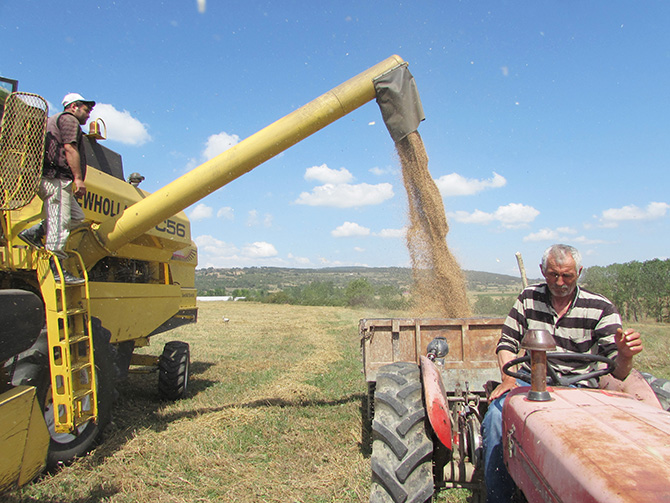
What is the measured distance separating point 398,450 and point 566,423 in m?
1.07

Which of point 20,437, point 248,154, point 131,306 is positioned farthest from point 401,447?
point 131,306

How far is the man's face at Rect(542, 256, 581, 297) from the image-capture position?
9.03 ft

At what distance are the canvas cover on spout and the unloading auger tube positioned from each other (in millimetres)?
10

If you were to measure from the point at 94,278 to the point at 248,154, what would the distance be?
218 centimetres

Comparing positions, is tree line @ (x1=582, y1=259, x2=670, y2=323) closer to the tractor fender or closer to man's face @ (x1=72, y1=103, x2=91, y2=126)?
the tractor fender

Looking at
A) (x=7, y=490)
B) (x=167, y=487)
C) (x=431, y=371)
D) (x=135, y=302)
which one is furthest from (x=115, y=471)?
(x=431, y=371)

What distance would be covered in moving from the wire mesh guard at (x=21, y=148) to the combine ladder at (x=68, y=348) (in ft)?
1.54

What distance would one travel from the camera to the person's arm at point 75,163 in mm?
3895

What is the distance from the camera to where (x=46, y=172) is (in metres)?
3.84

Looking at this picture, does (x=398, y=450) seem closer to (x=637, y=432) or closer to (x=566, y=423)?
(x=566, y=423)

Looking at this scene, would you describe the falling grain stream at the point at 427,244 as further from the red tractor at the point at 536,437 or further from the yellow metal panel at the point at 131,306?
the yellow metal panel at the point at 131,306

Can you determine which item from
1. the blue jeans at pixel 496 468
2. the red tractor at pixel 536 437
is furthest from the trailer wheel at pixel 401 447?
the blue jeans at pixel 496 468

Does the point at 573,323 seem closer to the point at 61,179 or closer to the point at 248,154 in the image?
the point at 248,154

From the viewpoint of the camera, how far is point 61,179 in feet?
12.8
